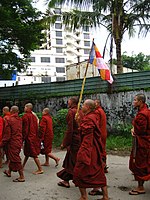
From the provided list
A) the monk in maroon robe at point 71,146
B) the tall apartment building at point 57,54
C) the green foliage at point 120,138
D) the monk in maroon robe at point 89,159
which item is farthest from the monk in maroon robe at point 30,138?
the tall apartment building at point 57,54

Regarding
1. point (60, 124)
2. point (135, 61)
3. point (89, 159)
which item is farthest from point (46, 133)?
point (135, 61)

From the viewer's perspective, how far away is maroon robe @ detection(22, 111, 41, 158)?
6.57 meters

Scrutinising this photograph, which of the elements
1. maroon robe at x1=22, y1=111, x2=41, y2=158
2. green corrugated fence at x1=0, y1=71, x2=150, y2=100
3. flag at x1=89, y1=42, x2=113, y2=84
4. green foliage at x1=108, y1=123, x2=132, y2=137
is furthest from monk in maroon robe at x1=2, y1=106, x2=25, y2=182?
green corrugated fence at x1=0, y1=71, x2=150, y2=100

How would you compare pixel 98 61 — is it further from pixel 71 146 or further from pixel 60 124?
pixel 60 124

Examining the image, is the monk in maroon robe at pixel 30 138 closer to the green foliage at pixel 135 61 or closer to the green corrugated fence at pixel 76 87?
the green corrugated fence at pixel 76 87

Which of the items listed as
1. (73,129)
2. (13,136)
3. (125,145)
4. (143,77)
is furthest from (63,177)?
(143,77)

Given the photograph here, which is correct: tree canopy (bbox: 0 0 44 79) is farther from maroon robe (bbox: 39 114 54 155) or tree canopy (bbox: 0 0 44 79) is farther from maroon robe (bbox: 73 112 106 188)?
maroon robe (bbox: 73 112 106 188)

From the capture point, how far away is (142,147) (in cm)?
498

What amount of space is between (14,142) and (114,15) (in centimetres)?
733

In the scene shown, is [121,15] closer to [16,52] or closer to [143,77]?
[143,77]

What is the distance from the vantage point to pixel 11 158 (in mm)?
→ 6023

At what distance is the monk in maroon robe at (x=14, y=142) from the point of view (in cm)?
603

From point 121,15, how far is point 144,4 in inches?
39.6

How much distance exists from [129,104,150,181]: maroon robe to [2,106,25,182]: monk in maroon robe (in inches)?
96.7
